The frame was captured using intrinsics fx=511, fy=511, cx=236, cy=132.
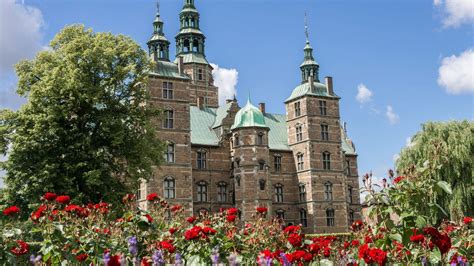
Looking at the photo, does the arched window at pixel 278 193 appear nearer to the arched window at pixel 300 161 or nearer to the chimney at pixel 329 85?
the arched window at pixel 300 161

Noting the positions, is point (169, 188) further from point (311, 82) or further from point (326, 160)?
point (311, 82)

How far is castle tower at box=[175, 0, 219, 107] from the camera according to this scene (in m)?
57.5

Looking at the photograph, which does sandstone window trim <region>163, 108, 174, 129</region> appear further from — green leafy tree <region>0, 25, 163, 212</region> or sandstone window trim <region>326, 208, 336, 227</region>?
sandstone window trim <region>326, 208, 336, 227</region>

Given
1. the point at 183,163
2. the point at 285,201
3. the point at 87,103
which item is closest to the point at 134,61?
the point at 87,103

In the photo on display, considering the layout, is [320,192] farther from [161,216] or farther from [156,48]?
[161,216]

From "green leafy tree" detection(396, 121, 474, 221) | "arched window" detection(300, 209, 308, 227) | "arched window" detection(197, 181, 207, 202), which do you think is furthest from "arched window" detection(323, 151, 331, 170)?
"green leafy tree" detection(396, 121, 474, 221)

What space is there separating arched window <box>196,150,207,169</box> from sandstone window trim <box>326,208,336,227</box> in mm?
11921

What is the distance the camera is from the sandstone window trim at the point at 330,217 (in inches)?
1774

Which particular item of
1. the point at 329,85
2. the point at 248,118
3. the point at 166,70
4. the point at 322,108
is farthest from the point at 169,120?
the point at 329,85

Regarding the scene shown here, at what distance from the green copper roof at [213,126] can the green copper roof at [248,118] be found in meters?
2.81

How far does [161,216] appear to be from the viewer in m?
10.5

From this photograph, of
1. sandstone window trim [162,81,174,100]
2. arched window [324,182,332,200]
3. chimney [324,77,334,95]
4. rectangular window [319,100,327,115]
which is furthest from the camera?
chimney [324,77,334,95]

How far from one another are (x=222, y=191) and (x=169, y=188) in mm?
6466

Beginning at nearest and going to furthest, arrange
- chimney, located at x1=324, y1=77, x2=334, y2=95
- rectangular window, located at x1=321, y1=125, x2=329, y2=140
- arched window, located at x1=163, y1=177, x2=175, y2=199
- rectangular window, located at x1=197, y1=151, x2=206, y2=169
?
arched window, located at x1=163, y1=177, x2=175, y2=199 → rectangular window, located at x1=197, y1=151, x2=206, y2=169 → rectangular window, located at x1=321, y1=125, x2=329, y2=140 → chimney, located at x1=324, y1=77, x2=334, y2=95
